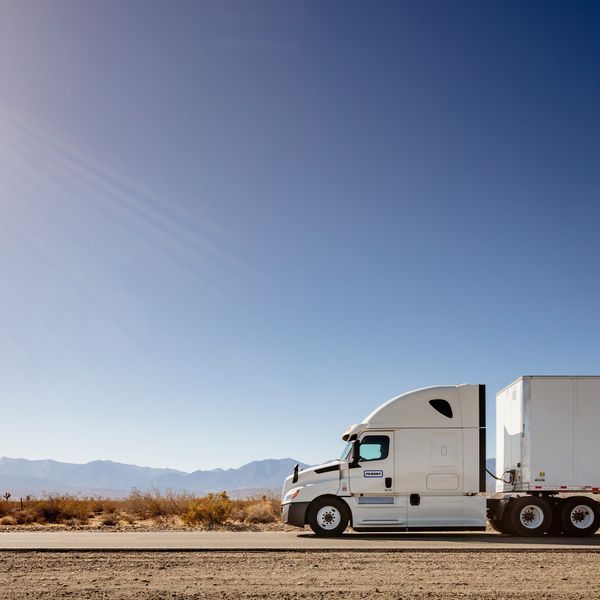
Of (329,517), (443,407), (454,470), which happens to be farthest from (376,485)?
(443,407)

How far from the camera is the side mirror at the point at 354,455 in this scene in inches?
844

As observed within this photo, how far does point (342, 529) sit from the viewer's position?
21.2m

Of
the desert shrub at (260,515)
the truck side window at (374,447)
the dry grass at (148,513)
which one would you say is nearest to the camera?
the truck side window at (374,447)

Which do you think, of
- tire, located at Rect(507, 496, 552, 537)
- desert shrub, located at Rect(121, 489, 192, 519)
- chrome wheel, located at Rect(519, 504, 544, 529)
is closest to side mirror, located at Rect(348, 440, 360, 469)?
tire, located at Rect(507, 496, 552, 537)

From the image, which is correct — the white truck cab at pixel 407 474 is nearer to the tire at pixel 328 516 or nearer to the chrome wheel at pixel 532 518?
the tire at pixel 328 516

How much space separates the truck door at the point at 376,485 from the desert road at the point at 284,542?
0.46 m

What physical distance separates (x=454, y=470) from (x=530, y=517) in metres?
2.25

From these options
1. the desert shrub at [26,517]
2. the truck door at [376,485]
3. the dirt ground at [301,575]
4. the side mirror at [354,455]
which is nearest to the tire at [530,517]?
the truck door at [376,485]

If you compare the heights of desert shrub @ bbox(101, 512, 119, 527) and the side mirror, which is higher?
the side mirror

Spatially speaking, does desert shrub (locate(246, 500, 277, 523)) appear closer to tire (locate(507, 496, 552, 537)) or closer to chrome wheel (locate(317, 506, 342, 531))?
chrome wheel (locate(317, 506, 342, 531))

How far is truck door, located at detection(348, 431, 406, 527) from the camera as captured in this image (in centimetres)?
2122

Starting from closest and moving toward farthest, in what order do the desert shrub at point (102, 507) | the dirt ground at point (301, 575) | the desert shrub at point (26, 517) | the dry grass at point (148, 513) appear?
the dirt ground at point (301, 575) → the dry grass at point (148, 513) → the desert shrub at point (26, 517) → the desert shrub at point (102, 507)

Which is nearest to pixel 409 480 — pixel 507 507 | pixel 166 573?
pixel 507 507

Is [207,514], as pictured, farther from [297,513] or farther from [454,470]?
[454,470]
